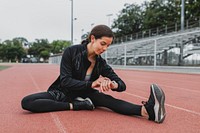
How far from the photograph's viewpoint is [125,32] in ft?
172

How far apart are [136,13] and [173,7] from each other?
1335cm

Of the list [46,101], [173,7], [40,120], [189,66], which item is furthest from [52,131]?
[173,7]

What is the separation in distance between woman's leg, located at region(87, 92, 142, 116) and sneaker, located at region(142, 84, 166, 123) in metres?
0.20

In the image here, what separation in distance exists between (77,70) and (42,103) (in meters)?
0.55

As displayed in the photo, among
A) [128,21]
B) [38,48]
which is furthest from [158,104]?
[38,48]

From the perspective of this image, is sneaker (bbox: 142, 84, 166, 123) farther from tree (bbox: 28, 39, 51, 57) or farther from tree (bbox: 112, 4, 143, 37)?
tree (bbox: 28, 39, 51, 57)

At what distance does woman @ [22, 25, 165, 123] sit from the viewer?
277cm

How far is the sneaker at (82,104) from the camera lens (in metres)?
3.20

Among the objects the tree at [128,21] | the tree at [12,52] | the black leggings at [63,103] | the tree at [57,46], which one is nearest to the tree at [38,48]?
the tree at [57,46]

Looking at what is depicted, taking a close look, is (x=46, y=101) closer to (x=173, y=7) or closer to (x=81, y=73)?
(x=81, y=73)

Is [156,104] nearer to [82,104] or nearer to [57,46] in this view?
[82,104]

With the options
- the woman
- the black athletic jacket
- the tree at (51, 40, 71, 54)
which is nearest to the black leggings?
the woman

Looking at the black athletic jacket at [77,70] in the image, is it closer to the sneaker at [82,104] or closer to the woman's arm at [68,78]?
the woman's arm at [68,78]

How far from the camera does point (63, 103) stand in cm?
317
